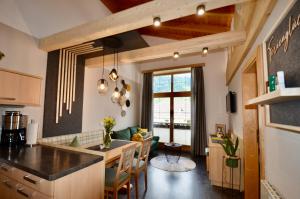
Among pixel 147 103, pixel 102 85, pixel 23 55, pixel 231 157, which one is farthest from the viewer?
pixel 147 103

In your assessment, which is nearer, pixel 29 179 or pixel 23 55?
pixel 29 179

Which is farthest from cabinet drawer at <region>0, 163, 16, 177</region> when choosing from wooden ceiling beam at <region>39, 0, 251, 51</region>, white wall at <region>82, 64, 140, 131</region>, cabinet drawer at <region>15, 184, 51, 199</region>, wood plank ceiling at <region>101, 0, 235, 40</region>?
wood plank ceiling at <region>101, 0, 235, 40</region>

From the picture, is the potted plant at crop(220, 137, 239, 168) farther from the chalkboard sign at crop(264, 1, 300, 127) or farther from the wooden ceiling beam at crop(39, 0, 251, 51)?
the wooden ceiling beam at crop(39, 0, 251, 51)

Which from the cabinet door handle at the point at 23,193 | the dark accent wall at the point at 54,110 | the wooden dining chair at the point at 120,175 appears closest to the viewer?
the cabinet door handle at the point at 23,193

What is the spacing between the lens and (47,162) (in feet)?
5.10

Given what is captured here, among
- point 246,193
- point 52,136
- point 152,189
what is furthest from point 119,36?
point 246,193

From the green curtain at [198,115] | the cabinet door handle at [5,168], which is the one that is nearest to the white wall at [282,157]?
the cabinet door handle at [5,168]

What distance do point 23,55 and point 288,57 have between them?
3.42 metres

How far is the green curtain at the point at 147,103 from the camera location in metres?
6.13

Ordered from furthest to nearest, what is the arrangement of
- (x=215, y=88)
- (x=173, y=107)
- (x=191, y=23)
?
(x=173, y=107)
(x=215, y=88)
(x=191, y=23)

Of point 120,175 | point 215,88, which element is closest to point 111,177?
point 120,175

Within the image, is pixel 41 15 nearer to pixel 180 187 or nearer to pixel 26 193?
pixel 26 193

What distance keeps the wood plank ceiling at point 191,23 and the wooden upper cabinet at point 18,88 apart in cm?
274

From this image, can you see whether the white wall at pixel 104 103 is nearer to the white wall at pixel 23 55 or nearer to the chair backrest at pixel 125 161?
the white wall at pixel 23 55
